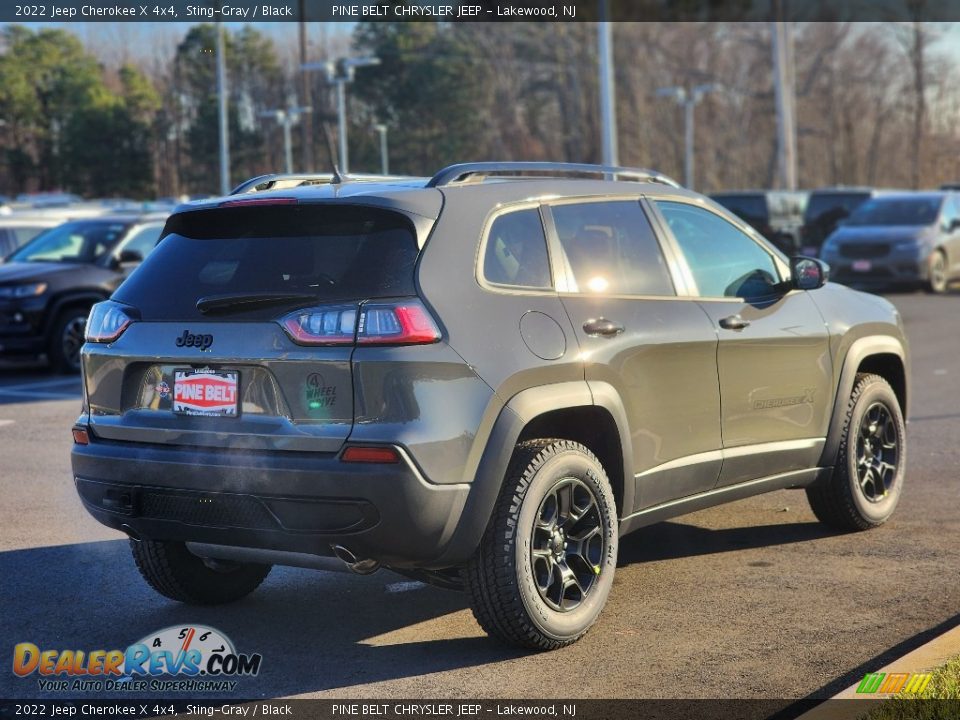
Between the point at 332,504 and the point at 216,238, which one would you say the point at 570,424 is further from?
the point at 216,238

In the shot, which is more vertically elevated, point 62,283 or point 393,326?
point 393,326

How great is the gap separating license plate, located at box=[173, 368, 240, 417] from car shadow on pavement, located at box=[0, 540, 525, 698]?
3.10ft

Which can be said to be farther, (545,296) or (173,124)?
(173,124)

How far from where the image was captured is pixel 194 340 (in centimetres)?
491

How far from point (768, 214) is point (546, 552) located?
25.0 meters

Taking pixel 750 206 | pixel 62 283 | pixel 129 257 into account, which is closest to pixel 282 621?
pixel 62 283

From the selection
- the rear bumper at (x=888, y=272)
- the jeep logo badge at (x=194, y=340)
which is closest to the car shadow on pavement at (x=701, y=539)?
the jeep logo badge at (x=194, y=340)

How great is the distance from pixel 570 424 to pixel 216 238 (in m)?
1.51

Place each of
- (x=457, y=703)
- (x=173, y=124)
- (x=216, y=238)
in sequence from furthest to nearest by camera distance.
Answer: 1. (x=173, y=124)
2. (x=216, y=238)
3. (x=457, y=703)

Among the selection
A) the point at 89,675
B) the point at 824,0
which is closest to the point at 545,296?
the point at 89,675

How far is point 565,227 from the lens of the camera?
5562mm

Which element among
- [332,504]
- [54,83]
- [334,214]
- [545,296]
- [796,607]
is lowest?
[796,607]

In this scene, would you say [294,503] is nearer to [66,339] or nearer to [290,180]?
[290,180]

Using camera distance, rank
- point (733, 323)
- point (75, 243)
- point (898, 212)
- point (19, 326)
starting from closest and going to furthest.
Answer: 1. point (733, 323)
2. point (19, 326)
3. point (75, 243)
4. point (898, 212)
